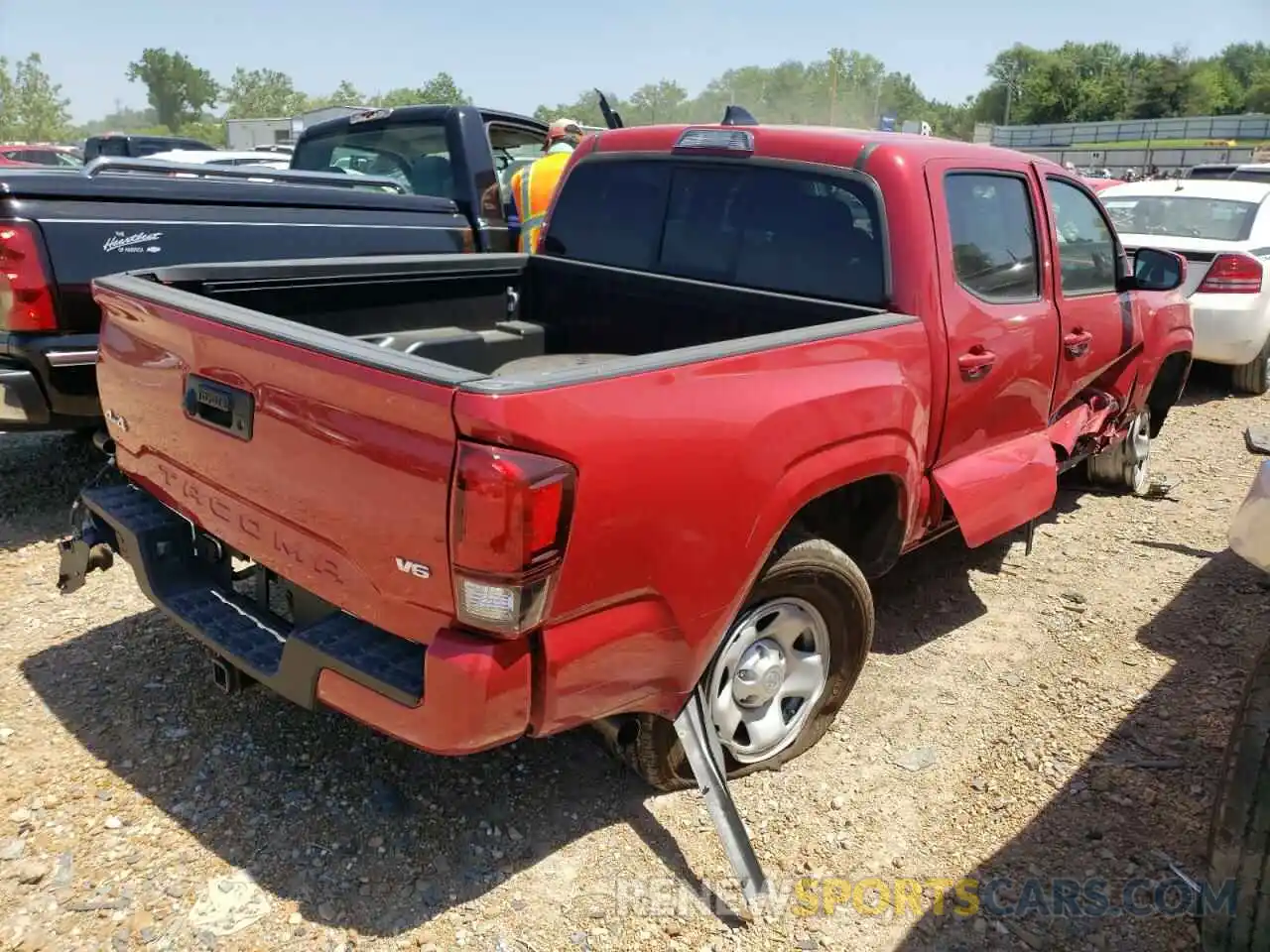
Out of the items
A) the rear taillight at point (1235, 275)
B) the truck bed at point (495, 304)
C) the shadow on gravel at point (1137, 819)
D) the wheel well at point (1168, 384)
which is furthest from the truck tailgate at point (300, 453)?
the rear taillight at point (1235, 275)

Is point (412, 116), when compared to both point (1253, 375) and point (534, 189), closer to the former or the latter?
point (534, 189)

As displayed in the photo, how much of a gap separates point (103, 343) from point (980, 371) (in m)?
2.90

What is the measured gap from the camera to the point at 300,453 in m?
2.30

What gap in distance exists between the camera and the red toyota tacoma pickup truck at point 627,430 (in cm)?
207

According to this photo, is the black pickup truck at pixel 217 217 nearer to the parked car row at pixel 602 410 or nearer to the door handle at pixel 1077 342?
the parked car row at pixel 602 410

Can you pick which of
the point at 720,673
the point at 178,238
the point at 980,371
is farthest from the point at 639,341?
the point at 178,238

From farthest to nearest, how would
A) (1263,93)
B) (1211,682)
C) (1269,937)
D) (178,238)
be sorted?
(1263,93) → (178,238) → (1211,682) → (1269,937)

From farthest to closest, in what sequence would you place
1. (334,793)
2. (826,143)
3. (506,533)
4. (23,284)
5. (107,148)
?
(107,148)
(23,284)
(826,143)
(334,793)
(506,533)

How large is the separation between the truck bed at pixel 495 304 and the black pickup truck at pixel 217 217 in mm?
1217

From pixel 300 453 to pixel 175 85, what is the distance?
121007 mm

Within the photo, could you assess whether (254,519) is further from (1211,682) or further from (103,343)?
(1211,682)

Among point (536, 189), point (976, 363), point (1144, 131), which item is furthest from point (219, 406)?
point (1144, 131)

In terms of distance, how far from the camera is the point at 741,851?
2.52 metres

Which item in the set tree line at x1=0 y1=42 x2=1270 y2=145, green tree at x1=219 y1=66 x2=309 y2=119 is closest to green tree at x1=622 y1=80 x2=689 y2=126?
tree line at x1=0 y1=42 x2=1270 y2=145
